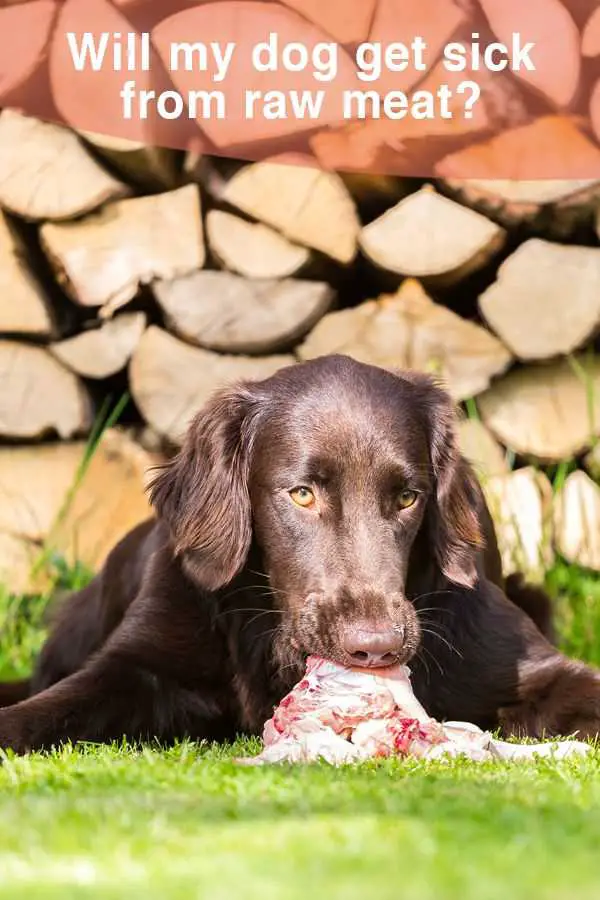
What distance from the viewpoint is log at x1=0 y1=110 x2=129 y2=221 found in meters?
4.77

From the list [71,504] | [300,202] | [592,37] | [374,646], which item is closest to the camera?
[374,646]

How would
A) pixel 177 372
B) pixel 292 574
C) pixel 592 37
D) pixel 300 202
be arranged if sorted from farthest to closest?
1. pixel 177 372
2. pixel 300 202
3. pixel 592 37
4. pixel 292 574

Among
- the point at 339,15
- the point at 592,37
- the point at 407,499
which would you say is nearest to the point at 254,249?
the point at 339,15

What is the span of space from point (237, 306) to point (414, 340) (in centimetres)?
63

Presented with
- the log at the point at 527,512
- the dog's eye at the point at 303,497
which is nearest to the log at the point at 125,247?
the log at the point at 527,512

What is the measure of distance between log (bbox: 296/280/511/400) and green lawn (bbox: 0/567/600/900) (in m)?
2.55

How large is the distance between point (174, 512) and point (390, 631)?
781 mm

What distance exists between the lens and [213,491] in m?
3.09

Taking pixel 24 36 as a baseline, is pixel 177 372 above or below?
below

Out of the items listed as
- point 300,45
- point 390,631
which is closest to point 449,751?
point 390,631

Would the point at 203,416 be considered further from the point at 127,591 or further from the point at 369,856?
the point at 369,856

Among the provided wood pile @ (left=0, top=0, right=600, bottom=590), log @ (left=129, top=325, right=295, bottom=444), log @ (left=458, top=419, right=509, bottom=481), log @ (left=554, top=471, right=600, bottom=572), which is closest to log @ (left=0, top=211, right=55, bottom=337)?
wood pile @ (left=0, top=0, right=600, bottom=590)

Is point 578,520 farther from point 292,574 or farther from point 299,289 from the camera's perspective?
point 292,574

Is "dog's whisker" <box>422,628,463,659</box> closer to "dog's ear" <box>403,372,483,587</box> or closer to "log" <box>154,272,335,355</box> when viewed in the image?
"dog's ear" <box>403,372,483,587</box>
